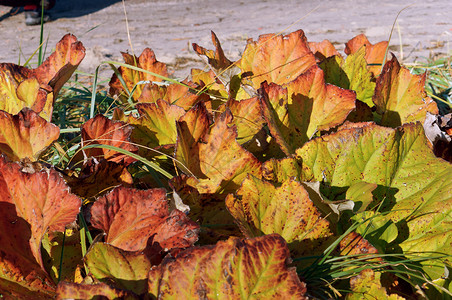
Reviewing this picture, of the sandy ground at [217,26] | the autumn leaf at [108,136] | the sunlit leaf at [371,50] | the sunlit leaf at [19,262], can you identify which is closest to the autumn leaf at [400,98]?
the sunlit leaf at [371,50]

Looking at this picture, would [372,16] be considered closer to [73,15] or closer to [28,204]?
[73,15]

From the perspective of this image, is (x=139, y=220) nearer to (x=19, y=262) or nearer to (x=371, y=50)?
(x=19, y=262)

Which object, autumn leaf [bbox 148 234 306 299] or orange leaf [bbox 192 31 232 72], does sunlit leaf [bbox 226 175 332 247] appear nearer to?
autumn leaf [bbox 148 234 306 299]

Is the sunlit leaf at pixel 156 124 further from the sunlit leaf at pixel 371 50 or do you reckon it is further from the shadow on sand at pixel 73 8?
the shadow on sand at pixel 73 8

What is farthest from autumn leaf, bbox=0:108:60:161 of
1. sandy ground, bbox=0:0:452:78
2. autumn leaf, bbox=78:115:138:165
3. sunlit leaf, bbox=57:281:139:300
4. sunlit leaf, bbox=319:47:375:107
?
sandy ground, bbox=0:0:452:78

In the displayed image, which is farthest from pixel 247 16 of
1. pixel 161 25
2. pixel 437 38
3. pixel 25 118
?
pixel 25 118

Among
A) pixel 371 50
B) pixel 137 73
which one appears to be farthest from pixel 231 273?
pixel 371 50
